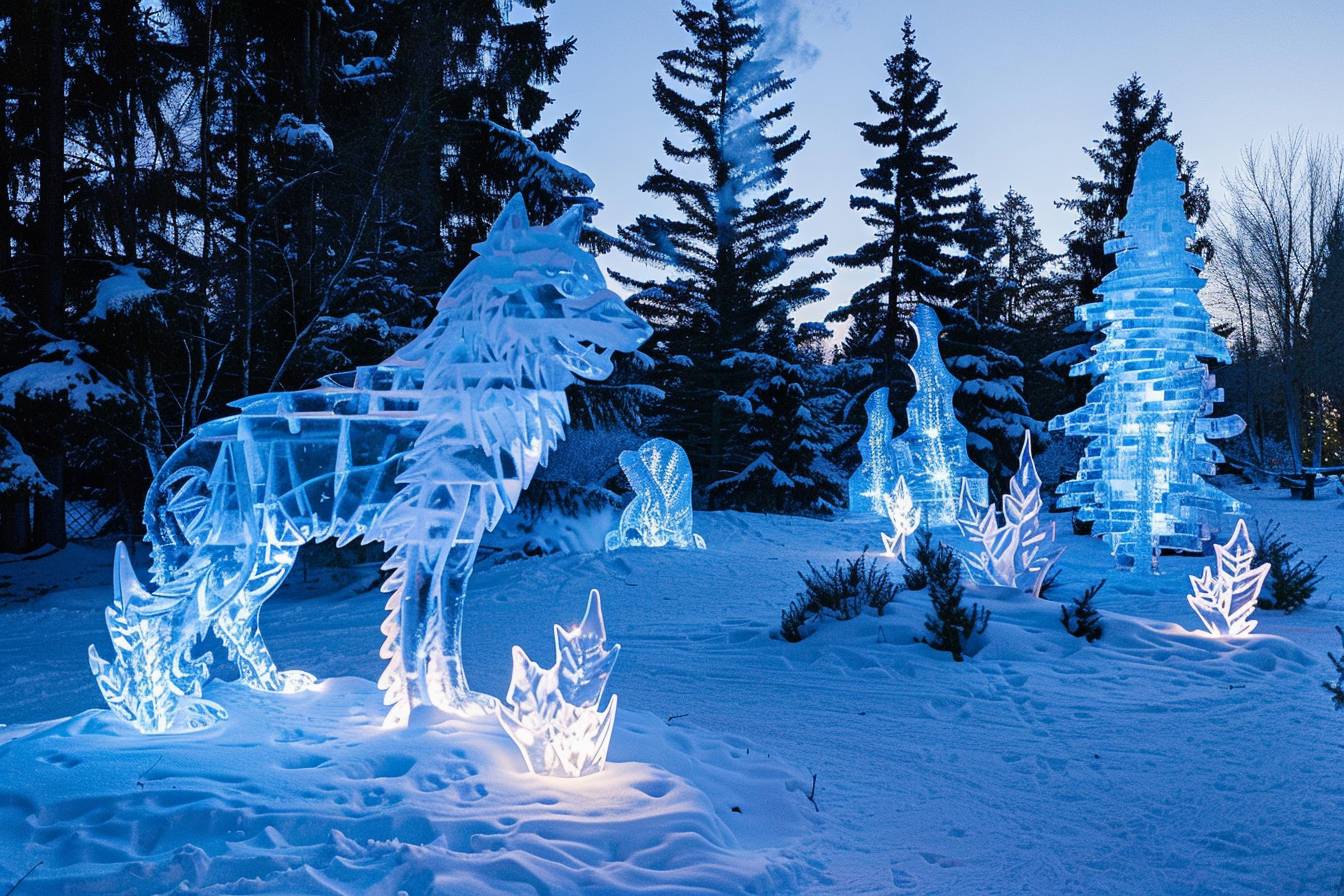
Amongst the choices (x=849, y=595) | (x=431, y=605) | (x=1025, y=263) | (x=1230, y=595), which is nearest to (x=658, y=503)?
(x=849, y=595)

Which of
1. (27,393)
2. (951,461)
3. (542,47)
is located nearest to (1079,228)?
(951,461)

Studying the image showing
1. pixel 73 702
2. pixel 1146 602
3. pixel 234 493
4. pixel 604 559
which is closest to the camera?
pixel 234 493

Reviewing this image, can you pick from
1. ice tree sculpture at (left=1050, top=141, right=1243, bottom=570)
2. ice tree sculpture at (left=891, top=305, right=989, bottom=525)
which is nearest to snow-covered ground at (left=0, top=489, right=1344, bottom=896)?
ice tree sculpture at (left=1050, top=141, right=1243, bottom=570)

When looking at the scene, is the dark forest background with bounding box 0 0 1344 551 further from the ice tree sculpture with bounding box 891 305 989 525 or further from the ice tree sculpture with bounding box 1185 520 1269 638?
the ice tree sculpture with bounding box 1185 520 1269 638

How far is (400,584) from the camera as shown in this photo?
3.90 m

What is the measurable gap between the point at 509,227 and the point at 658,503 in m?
8.38

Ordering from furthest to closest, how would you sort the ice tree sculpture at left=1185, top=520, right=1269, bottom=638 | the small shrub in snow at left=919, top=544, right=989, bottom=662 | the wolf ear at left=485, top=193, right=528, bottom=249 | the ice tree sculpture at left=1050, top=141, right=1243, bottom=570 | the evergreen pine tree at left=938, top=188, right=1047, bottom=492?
the evergreen pine tree at left=938, top=188, right=1047, bottom=492
the ice tree sculpture at left=1050, top=141, right=1243, bottom=570
the ice tree sculpture at left=1185, top=520, right=1269, bottom=638
the small shrub in snow at left=919, top=544, right=989, bottom=662
the wolf ear at left=485, top=193, right=528, bottom=249

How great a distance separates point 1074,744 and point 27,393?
1023cm

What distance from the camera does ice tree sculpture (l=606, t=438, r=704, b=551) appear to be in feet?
39.3

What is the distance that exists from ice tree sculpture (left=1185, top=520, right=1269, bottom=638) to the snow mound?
4.80 m

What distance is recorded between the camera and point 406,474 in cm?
387

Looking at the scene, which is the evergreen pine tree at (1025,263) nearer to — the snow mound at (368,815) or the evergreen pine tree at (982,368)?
the evergreen pine tree at (982,368)

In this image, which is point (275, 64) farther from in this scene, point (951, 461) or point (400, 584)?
point (951, 461)

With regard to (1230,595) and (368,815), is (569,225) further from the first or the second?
(1230,595)
